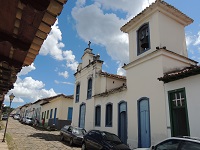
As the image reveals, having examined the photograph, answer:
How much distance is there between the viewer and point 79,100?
23.6 m

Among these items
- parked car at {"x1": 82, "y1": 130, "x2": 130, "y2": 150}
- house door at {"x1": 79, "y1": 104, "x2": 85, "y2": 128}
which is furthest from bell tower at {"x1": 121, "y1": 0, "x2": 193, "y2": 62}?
house door at {"x1": 79, "y1": 104, "x2": 85, "y2": 128}

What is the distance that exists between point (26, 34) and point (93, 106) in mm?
17469

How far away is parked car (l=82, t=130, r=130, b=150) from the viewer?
1110 cm

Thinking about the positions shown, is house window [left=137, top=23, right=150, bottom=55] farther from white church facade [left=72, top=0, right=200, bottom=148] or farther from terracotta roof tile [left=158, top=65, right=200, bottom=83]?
terracotta roof tile [left=158, top=65, right=200, bottom=83]

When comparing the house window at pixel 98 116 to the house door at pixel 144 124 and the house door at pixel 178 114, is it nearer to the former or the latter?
the house door at pixel 144 124

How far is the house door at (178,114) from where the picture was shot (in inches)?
413

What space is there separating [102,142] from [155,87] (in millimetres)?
4809

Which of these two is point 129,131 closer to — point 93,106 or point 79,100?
point 93,106

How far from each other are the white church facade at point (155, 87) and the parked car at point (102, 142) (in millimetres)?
1940

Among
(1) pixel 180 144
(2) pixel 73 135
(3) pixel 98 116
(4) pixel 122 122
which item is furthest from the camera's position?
(3) pixel 98 116

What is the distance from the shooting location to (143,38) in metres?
14.8

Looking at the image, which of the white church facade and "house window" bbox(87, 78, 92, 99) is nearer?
the white church facade

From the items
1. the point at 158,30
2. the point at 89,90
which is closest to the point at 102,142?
the point at 158,30

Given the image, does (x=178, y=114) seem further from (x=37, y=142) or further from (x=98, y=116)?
(x=37, y=142)
